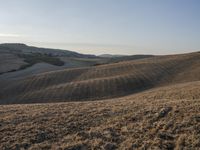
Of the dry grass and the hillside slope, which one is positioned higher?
the dry grass

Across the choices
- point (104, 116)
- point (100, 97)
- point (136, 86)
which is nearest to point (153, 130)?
point (104, 116)

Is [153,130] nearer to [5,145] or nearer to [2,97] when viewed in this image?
[5,145]

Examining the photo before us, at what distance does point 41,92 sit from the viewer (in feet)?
170

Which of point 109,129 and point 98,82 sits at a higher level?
point 109,129

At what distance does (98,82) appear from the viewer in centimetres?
5284

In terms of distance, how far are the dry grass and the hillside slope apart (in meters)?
28.8

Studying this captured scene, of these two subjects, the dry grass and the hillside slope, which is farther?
the hillside slope

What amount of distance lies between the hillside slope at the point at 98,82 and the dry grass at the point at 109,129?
2884 centimetres

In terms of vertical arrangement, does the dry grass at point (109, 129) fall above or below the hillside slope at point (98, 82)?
above

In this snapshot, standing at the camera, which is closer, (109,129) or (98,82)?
(109,129)

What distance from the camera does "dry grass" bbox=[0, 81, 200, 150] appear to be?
12.4 m

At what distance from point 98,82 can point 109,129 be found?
38.5 metres

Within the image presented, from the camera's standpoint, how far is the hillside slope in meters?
48.4

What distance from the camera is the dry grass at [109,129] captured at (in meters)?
12.4
